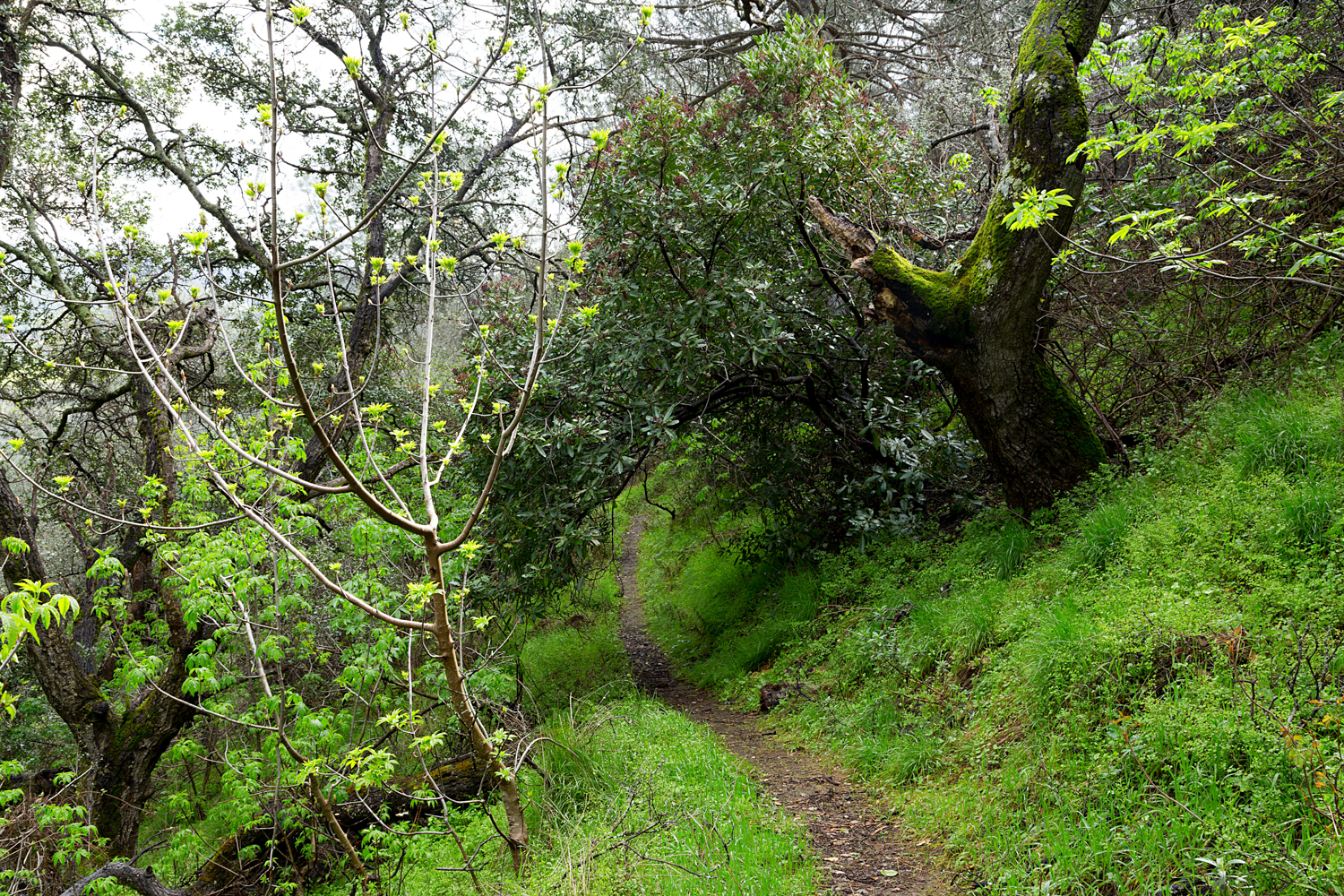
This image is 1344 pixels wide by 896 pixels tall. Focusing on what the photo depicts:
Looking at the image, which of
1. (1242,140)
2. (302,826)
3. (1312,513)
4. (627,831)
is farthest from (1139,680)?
(302,826)

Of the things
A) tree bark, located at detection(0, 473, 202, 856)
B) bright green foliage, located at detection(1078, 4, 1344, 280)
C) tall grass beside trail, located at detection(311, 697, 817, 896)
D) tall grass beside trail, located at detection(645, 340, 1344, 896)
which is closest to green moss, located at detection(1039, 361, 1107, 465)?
tall grass beside trail, located at detection(645, 340, 1344, 896)

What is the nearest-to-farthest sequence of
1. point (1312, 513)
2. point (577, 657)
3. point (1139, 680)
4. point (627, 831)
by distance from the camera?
point (1139, 680)
point (1312, 513)
point (627, 831)
point (577, 657)

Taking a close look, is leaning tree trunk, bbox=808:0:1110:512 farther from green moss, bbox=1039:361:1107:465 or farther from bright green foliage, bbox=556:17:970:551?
bright green foliage, bbox=556:17:970:551

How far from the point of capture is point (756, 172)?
21.4 feet

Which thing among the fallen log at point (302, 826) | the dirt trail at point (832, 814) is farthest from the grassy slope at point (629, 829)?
the fallen log at point (302, 826)

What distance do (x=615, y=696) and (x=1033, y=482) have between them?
4.55 m

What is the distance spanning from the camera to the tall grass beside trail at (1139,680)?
2668 mm

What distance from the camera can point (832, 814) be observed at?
13.9 ft

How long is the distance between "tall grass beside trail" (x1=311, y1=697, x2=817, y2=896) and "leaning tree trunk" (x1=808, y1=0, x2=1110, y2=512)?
3256mm

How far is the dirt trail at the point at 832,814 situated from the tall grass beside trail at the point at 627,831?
6.7 inches

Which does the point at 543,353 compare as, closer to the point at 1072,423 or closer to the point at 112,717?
the point at 1072,423

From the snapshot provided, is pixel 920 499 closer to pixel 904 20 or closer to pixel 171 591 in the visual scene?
pixel 171 591

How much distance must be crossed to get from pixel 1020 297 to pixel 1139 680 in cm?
295

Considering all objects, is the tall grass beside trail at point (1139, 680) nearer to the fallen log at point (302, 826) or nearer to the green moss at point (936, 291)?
the green moss at point (936, 291)
